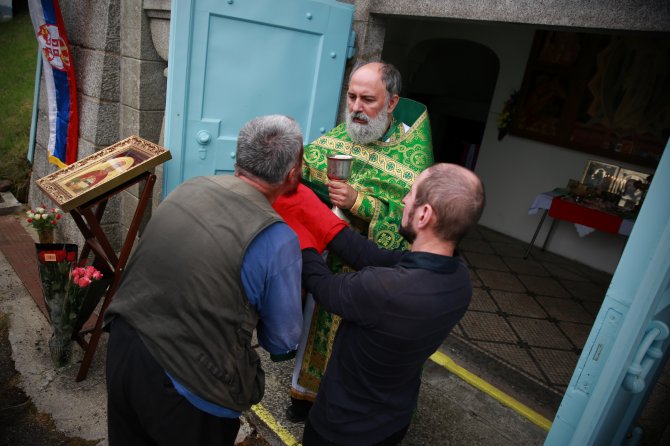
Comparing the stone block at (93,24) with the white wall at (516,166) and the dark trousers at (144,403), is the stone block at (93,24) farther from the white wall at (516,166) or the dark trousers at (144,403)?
the white wall at (516,166)

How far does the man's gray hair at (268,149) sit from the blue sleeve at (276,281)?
178 millimetres

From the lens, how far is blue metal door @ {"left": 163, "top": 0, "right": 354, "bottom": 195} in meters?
2.53

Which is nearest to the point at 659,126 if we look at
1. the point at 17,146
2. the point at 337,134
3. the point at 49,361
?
the point at 337,134

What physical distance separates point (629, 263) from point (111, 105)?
3.68m

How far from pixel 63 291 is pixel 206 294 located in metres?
1.72

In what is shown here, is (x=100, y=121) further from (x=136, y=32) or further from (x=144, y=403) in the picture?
(x=144, y=403)

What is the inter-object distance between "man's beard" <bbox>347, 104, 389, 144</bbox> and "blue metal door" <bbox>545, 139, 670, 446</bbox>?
4.16 feet

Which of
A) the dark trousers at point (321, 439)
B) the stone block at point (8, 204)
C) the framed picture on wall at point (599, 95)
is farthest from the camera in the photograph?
the framed picture on wall at point (599, 95)

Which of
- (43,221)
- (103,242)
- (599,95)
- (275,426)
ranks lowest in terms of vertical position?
(275,426)

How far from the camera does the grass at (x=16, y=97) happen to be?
204 inches

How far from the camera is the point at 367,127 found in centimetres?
235

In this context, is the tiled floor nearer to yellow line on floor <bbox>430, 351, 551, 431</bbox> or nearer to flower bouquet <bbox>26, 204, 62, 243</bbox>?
yellow line on floor <bbox>430, 351, 551, 431</bbox>

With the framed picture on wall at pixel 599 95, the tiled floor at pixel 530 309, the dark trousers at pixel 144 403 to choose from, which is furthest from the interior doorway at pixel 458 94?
the dark trousers at pixel 144 403

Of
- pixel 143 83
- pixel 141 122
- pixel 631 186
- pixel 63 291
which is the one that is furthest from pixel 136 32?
pixel 631 186
